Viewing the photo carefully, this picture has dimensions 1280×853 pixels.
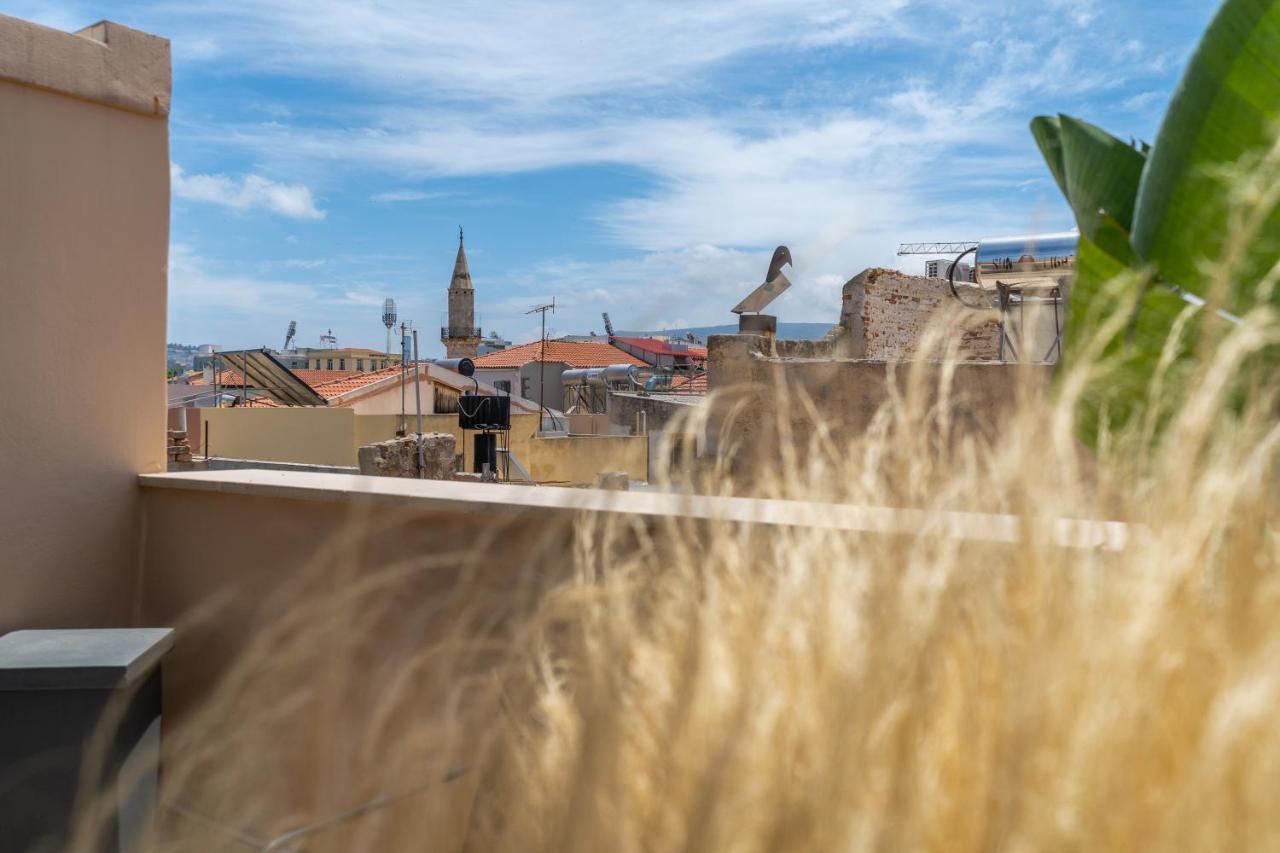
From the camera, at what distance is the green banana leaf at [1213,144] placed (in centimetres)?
160

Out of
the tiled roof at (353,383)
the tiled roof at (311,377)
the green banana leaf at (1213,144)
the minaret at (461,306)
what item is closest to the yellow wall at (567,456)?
the tiled roof at (353,383)

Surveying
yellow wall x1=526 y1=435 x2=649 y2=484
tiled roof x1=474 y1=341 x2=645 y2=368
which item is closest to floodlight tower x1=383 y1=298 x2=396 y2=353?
tiled roof x1=474 y1=341 x2=645 y2=368

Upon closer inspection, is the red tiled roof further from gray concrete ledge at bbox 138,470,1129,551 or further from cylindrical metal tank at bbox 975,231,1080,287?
gray concrete ledge at bbox 138,470,1129,551

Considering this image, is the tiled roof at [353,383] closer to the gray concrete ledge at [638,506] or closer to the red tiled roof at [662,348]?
the red tiled roof at [662,348]

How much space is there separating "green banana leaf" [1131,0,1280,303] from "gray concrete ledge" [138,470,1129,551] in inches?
32.4

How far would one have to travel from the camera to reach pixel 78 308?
283cm

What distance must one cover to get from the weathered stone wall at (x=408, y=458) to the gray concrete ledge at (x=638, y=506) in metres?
7.26

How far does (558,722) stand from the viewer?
105 cm

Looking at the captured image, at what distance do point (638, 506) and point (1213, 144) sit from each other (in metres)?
1.12

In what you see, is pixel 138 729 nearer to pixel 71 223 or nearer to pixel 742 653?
pixel 71 223

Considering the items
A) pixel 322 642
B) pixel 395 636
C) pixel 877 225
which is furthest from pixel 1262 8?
pixel 395 636

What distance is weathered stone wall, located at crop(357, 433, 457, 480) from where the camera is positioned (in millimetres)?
10523

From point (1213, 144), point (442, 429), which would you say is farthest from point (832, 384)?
point (442, 429)

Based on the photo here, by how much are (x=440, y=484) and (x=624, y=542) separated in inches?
30.2
